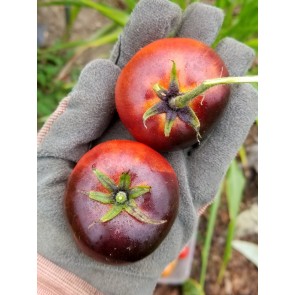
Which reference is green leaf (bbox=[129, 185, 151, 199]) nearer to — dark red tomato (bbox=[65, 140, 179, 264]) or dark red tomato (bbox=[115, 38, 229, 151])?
dark red tomato (bbox=[65, 140, 179, 264])

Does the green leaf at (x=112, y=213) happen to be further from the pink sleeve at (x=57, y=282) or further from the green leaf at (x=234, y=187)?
the green leaf at (x=234, y=187)

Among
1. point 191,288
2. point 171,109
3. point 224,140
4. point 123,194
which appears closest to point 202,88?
point 171,109

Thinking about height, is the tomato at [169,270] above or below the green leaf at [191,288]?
above

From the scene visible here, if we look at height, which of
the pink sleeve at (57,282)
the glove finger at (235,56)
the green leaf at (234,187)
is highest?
the glove finger at (235,56)

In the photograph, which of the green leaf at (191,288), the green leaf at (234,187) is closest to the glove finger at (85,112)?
the green leaf at (234,187)

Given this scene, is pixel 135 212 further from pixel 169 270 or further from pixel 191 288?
pixel 191 288

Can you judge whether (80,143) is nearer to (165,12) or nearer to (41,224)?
(41,224)
